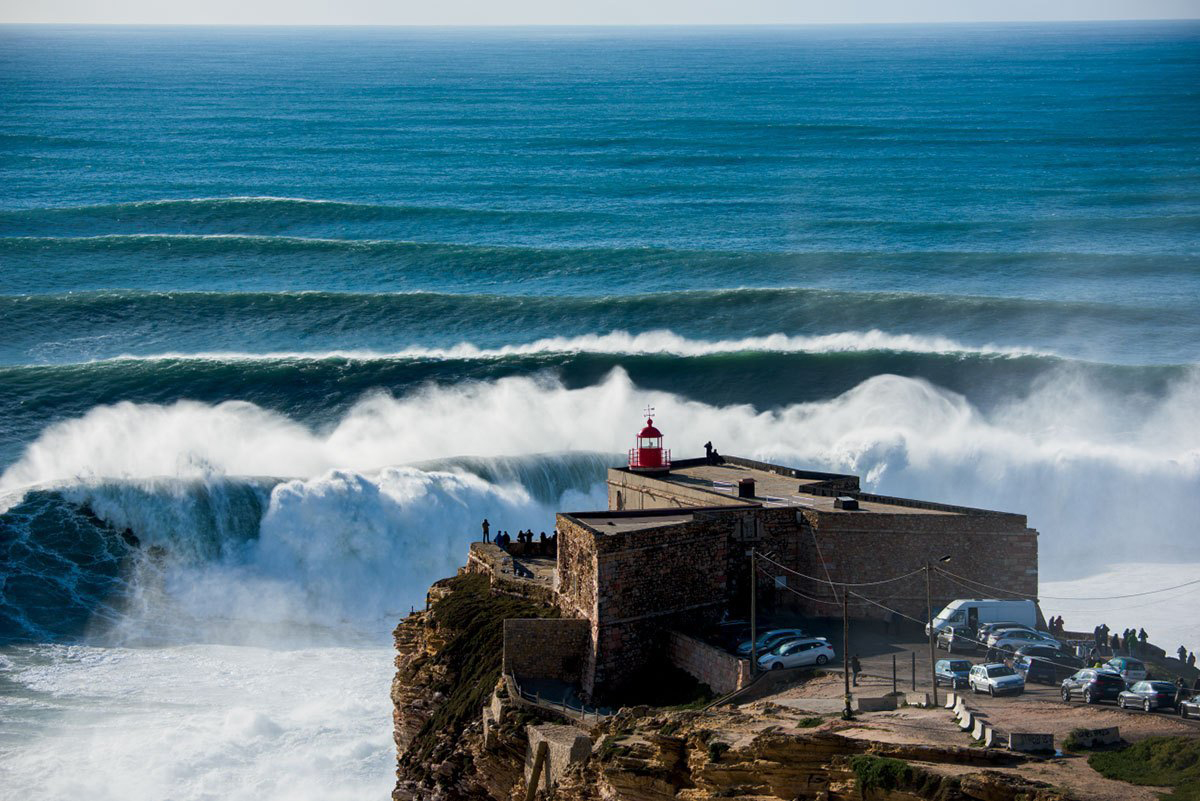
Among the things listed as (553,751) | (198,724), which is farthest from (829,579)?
(198,724)

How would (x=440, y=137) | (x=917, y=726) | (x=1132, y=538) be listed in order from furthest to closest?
(x=440, y=137), (x=1132, y=538), (x=917, y=726)

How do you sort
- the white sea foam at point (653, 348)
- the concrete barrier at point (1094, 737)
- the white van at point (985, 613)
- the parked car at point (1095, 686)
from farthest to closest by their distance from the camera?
1. the white sea foam at point (653, 348)
2. the white van at point (985, 613)
3. the parked car at point (1095, 686)
4. the concrete barrier at point (1094, 737)

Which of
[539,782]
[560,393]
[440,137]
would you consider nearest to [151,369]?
[560,393]

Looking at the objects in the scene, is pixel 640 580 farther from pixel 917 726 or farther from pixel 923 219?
pixel 923 219

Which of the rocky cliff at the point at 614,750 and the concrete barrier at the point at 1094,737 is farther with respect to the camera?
the concrete barrier at the point at 1094,737

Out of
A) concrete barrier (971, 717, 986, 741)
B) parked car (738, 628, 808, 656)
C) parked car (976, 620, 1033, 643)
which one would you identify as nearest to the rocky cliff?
concrete barrier (971, 717, 986, 741)

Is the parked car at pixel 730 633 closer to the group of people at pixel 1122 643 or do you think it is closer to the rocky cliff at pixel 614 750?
the rocky cliff at pixel 614 750

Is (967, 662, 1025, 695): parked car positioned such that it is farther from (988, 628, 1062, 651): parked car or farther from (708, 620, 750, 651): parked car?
(708, 620, 750, 651): parked car

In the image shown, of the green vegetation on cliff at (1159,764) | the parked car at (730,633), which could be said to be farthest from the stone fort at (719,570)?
the green vegetation on cliff at (1159,764)
